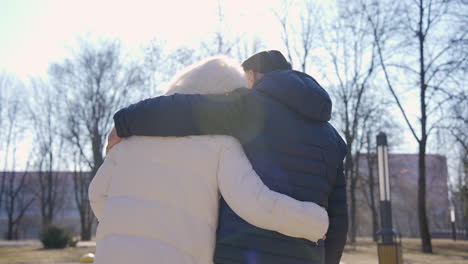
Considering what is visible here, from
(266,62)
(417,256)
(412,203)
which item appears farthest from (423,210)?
(412,203)

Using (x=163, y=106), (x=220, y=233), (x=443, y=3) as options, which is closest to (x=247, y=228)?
(x=220, y=233)

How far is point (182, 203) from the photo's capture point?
1711 millimetres

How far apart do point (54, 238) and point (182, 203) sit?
26.7 m

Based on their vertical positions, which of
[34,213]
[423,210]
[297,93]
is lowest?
[34,213]

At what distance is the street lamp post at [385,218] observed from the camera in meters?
9.34

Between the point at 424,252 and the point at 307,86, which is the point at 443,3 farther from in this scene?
the point at 307,86

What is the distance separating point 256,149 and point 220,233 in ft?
0.99

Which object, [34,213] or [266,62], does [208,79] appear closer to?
[266,62]

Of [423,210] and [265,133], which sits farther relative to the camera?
[423,210]

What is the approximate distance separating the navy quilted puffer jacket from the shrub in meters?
26.6

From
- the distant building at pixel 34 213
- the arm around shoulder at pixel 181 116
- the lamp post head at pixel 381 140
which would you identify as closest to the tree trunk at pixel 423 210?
the lamp post head at pixel 381 140

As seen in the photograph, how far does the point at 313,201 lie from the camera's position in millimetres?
1842

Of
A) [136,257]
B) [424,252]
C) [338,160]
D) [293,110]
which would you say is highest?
[293,110]

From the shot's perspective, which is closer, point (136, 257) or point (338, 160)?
point (136, 257)
